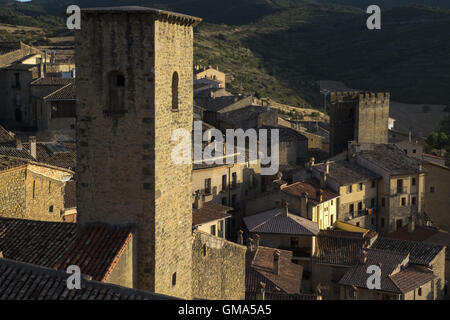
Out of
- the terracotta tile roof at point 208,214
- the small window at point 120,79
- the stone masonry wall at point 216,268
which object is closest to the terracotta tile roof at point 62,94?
A: the terracotta tile roof at point 208,214

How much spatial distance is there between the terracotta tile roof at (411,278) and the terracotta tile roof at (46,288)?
19412mm

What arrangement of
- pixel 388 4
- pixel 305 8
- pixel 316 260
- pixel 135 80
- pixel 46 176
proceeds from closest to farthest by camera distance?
1. pixel 135 80
2. pixel 46 176
3. pixel 316 260
4. pixel 305 8
5. pixel 388 4

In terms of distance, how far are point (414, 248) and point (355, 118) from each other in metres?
16.4

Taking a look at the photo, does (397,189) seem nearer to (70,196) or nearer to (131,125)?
(70,196)

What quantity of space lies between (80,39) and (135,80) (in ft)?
5.06

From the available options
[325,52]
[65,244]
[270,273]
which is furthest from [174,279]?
[325,52]

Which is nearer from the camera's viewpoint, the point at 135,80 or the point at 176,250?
the point at 135,80

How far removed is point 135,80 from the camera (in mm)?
14703

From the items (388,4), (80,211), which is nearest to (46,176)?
(80,211)

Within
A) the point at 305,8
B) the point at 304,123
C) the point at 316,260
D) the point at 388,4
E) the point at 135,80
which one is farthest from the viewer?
the point at 388,4

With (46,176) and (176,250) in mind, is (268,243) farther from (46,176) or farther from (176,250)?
(176,250)

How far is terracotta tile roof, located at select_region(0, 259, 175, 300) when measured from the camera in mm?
12296

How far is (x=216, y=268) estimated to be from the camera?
19.3 meters

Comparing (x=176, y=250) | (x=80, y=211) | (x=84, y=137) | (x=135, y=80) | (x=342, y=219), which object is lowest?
(x=342, y=219)
